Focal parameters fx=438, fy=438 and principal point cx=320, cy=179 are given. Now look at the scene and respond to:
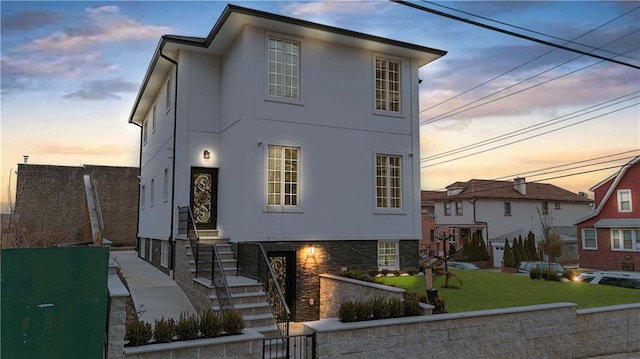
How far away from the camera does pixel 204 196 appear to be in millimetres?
13969

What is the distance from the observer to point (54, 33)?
691cm

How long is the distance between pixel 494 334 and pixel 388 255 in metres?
6.09

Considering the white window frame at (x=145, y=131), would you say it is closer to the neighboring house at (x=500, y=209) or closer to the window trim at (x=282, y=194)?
the window trim at (x=282, y=194)

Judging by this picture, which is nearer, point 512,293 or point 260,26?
point 512,293

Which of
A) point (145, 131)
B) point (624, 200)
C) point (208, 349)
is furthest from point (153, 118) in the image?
point (624, 200)

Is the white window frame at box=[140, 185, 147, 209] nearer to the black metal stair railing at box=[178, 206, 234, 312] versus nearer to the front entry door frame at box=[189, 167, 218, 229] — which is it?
the front entry door frame at box=[189, 167, 218, 229]

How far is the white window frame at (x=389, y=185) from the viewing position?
45.2 ft

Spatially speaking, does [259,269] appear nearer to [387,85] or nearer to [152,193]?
[387,85]

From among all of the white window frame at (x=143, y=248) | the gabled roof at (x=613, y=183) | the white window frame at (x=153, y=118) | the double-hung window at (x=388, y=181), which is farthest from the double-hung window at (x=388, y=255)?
the gabled roof at (x=613, y=183)

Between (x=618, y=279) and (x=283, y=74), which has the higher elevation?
(x=283, y=74)

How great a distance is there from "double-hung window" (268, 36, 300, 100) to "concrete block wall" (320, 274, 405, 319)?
533cm

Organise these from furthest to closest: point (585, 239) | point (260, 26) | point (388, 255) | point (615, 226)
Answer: point (585, 239) → point (615, 226) → point (388, 255) → point (260, 26)

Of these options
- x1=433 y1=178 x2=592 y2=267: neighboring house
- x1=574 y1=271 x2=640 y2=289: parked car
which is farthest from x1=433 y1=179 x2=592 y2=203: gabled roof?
x1=574 y1=271 x2=640 y2=289: parked car

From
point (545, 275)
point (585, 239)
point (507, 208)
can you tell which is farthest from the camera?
point (507, 208)
